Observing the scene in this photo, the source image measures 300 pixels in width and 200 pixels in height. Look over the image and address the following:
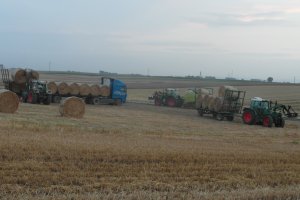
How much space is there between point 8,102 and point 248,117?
1521 centimetres

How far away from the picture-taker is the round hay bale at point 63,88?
44219mm

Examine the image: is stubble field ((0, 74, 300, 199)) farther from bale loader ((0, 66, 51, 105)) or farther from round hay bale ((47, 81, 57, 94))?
round hay bale ((47, 81, 57, 94))

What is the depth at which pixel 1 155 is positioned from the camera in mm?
10859

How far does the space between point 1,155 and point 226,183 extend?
472 cm

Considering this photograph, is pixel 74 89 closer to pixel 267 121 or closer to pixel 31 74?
pixel 31 74

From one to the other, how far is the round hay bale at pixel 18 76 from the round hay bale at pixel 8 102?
53.5 feet

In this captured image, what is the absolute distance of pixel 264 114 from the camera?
107ft

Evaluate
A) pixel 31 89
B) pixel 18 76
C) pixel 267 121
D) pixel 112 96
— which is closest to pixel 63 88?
pixel 18 76

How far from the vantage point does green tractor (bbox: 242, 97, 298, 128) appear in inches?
1261

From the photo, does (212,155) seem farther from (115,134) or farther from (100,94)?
(100,94)

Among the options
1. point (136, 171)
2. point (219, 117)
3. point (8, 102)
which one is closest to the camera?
point (136, 171)

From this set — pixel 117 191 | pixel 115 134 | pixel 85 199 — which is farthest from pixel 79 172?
pixel 115 134

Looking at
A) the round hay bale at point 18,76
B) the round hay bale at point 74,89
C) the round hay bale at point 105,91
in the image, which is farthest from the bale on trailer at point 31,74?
the round hay bale at point 105,91

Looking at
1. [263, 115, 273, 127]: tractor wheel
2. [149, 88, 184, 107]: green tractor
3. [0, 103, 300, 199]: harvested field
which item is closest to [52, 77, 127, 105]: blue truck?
[149, 88, 184, 107]: green tractor
